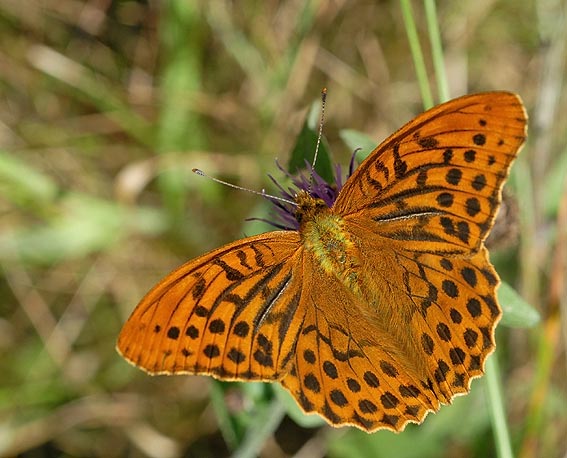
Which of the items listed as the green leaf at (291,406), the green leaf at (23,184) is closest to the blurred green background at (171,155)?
the green leaf at (23,184)

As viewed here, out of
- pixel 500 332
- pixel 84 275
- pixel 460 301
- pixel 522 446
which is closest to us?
pixel 460 301

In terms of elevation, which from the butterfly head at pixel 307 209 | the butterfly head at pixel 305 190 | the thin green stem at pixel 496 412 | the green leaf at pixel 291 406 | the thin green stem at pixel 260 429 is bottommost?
the thin green stem at pixel 260 429

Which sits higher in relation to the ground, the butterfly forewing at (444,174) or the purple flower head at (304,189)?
the butterfly forewing at (444,174)

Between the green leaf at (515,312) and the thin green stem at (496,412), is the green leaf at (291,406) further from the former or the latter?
the green leaf at (515,312)

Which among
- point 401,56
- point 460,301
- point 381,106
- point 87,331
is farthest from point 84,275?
point 460,301

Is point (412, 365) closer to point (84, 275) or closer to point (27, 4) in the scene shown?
point (84, 275)

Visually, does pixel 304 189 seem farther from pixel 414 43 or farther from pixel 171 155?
pixel 171 155

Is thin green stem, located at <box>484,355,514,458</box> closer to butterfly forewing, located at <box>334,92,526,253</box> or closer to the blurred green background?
butterfly forewing, located at <box>334,92,526,253</box>
